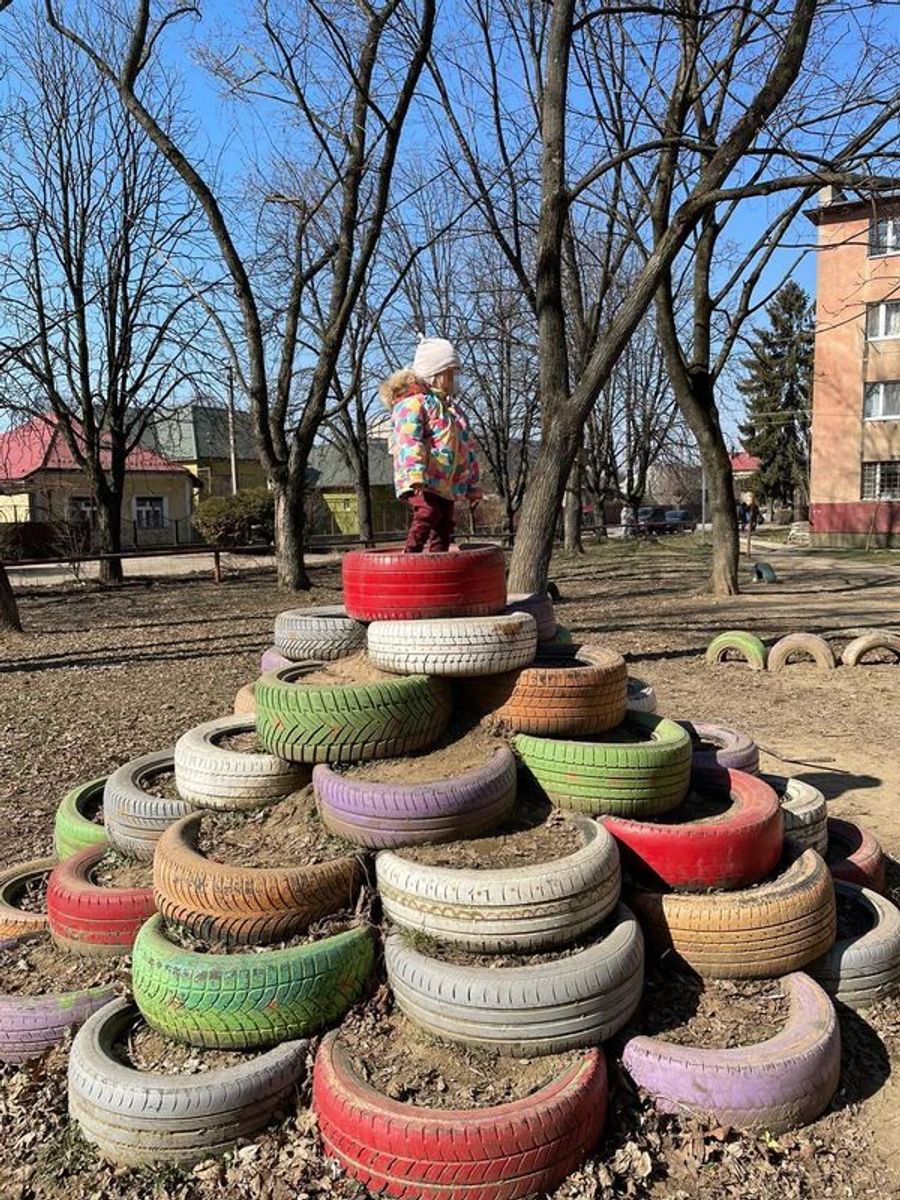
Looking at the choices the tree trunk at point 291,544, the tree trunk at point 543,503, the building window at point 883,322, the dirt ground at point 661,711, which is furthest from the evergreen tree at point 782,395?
the tree trunk at point 543,503

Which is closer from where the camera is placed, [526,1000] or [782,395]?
[526,1000]

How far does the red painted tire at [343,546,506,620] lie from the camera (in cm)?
404

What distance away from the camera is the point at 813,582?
18.6 metres

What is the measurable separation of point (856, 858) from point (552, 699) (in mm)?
1620

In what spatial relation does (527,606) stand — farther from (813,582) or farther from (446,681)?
(813,582)

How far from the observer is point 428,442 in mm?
4387

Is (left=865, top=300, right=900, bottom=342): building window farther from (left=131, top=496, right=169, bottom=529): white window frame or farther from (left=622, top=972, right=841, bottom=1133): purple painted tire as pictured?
(left=622, top=972, right=841, bottom=1133): purple painted tire

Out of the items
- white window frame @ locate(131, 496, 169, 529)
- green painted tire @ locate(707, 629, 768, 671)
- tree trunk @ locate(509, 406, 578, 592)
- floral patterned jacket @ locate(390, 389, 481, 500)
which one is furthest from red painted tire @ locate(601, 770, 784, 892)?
white window frame @ locate(131, 496, 169, 529)

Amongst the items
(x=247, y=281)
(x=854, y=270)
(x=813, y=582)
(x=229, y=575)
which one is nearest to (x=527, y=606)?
(x=247, y=281)

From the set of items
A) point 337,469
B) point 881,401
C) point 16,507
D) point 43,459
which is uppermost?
point 881,401

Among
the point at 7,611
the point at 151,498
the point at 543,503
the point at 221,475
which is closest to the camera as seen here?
the point at 543,503

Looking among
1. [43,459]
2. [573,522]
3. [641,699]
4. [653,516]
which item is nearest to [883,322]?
[573,522]

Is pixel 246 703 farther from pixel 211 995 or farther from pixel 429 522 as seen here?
pixel 211 995

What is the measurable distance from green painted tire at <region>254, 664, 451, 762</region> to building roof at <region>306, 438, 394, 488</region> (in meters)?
45.8
